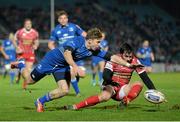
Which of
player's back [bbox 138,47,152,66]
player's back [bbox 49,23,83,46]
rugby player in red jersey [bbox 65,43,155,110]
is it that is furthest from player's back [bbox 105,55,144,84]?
player's back [bbox 138,47,152,66]

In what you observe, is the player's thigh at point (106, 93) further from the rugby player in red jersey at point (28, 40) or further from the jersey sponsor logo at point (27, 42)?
the jersey sponsor logo at point (27, 42)

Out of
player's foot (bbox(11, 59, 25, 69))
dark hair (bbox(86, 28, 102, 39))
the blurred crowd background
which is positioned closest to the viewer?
dark hair (bbox(86, 28, 102, 39))

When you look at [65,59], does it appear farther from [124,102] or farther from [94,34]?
[124,102]

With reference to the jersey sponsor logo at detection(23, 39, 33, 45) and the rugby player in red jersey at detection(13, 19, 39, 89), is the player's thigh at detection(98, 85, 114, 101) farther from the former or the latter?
Result: the jersey sponsor logo at detection(23, 39, 33, 45)

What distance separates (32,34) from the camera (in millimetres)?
20469

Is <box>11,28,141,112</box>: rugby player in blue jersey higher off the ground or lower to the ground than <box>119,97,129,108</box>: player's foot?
higher

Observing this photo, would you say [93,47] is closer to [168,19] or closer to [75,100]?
[75,100]

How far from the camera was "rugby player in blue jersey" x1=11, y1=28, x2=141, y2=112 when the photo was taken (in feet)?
35.9

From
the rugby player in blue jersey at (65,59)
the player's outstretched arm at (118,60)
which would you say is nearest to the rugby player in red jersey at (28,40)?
the rugby player in blue jersey at (65,59)

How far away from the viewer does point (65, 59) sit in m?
11.0

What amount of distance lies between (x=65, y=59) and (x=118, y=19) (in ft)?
114

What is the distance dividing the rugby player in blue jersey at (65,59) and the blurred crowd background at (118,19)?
26.8 m

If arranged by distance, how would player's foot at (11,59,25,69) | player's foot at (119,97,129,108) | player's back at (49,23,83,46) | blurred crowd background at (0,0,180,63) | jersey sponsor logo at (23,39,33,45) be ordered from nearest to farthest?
player's foot at (119,97,129,108) → player's foot at (11,59,25,69) → player's back at (49,23,83,46) → jersey sponsor logo at (23,39,33,45) → blurred crowd background at (0,0,180,63)

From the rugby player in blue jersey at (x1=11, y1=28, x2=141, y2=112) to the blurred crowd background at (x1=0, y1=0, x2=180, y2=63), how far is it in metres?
26.8
